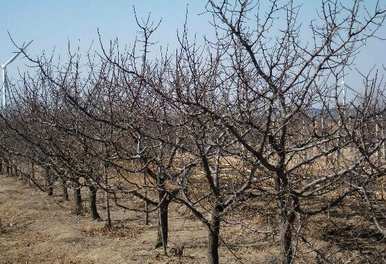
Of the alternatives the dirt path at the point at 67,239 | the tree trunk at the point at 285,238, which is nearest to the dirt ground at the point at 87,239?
the dirt path at the point at 67,239

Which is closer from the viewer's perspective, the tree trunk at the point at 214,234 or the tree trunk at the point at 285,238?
the tree trunk at the point at 285,238

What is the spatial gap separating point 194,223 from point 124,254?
2.91m

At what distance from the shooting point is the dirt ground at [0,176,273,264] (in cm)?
916

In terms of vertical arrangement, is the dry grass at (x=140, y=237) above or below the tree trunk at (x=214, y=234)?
below

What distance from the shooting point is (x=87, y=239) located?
36.2 ft

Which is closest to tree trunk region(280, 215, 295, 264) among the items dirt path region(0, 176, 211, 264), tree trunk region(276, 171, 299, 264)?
tree trunk region(276, 171, 299, 264)

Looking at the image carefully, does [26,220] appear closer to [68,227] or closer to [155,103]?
[68,227]

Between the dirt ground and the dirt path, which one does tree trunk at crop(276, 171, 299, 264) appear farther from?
the dirt path

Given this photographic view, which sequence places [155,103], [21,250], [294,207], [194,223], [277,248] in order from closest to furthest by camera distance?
1. [294,207]
2. [155,103]
3. [277,248]
4. [21,250]
5. [194,223]

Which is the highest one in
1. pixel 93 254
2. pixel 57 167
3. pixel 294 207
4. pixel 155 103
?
pixel 155 103

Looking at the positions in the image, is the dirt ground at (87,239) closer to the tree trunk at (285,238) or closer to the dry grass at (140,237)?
the dry grass at (140,237)

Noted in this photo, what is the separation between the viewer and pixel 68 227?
1230 cm

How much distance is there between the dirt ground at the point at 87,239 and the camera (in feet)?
30.1

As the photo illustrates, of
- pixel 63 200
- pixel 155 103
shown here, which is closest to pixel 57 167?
pixel 155 103
